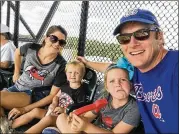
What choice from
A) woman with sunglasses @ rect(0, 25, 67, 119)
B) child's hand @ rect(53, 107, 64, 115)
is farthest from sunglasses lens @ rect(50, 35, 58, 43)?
child's hand @ rect(53, 107, 64, 115)

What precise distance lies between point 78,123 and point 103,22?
1461mm

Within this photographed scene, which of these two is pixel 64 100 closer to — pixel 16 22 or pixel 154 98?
pixel 154 98

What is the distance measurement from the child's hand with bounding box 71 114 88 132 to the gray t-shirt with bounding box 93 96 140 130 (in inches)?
11.8

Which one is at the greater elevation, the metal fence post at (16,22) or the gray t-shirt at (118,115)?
the metal fence post at (16,22)

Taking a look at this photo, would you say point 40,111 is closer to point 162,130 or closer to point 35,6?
point 162,130

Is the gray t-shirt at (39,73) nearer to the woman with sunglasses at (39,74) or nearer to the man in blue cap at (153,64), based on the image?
the woman with sunglasses at (39,74)

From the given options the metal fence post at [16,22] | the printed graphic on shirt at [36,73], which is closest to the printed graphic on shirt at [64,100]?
the printed graphic on shirt at [36,73]

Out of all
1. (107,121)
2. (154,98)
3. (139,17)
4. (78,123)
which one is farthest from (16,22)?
(154,98)

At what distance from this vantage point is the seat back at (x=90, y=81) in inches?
111

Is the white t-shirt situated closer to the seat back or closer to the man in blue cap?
the seat back

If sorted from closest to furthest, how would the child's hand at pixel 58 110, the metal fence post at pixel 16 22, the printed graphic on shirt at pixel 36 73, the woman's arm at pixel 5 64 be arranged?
the child's hand at pixel 58 110 → the printed graphic on shirt at pixel 36 73 → the woman's arm at pixel 5 64 → the metal fence post at pixel 16 22

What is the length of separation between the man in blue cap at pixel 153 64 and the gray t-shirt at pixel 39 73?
121 centimetres

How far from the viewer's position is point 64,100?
2.88 metres

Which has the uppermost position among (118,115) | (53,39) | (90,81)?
(53,39)
